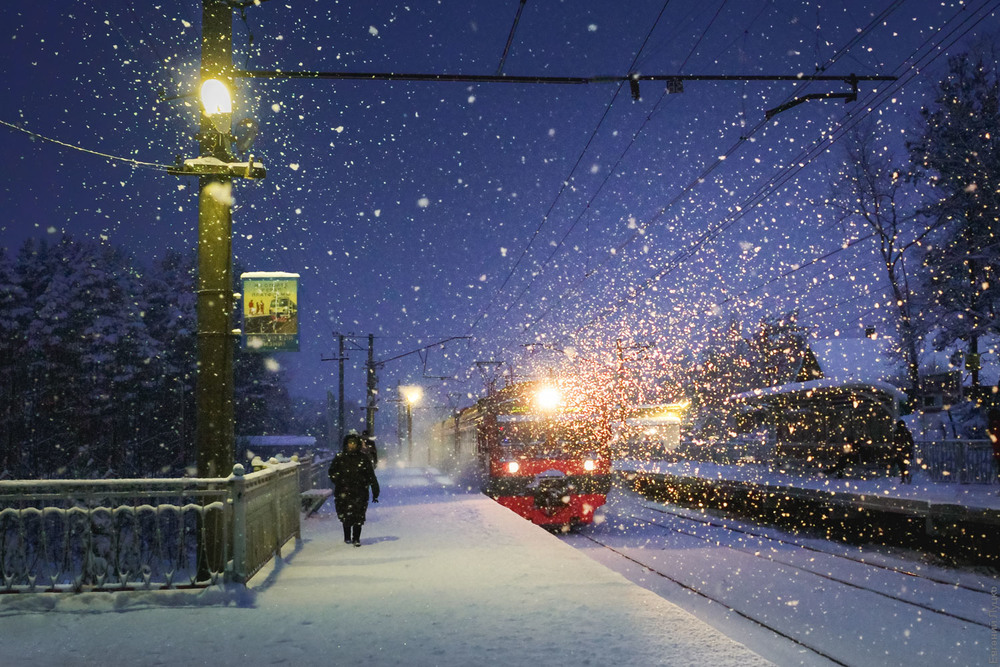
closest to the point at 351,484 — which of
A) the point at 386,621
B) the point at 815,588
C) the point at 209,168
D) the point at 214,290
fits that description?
the point at 214,290

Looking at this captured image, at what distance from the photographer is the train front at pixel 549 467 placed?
1803 centimetres

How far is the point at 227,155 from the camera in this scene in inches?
321

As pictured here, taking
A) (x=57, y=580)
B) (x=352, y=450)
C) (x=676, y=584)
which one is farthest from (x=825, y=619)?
(x=57, y=580)

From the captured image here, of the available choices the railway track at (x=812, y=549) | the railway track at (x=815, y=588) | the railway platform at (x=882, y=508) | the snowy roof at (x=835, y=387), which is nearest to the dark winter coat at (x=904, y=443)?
the railway platform at (x=882, y=508)

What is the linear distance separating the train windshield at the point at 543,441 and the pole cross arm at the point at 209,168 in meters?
11.8

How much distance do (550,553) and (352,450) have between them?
366cm

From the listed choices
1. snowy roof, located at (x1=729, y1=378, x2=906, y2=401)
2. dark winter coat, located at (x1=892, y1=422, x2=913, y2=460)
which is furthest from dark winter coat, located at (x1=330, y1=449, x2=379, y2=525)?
snowy roof, located at (x1=729, y1=378, x2=906, y2=401)

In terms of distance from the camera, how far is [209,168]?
7.86m

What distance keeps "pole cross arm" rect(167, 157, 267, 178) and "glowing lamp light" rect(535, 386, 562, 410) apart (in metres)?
12.4

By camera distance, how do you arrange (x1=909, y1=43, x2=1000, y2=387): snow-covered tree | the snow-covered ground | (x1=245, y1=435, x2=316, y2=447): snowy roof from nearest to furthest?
the snow-covered ground, (x1=909, y1=43, x2=1000, y2=387): snow-covered tree, (x1=245, y1=435, x2=316, y2=447): snowy roof

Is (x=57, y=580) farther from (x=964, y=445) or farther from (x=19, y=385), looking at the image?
(x=19, y=385)

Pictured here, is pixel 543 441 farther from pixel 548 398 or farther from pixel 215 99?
pixel 215 99

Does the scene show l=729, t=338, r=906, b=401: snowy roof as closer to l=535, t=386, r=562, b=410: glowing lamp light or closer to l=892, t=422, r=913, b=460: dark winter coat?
l=892, t=422, r=913, b=460: dark winter coat

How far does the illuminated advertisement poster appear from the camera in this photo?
8.44 meters
